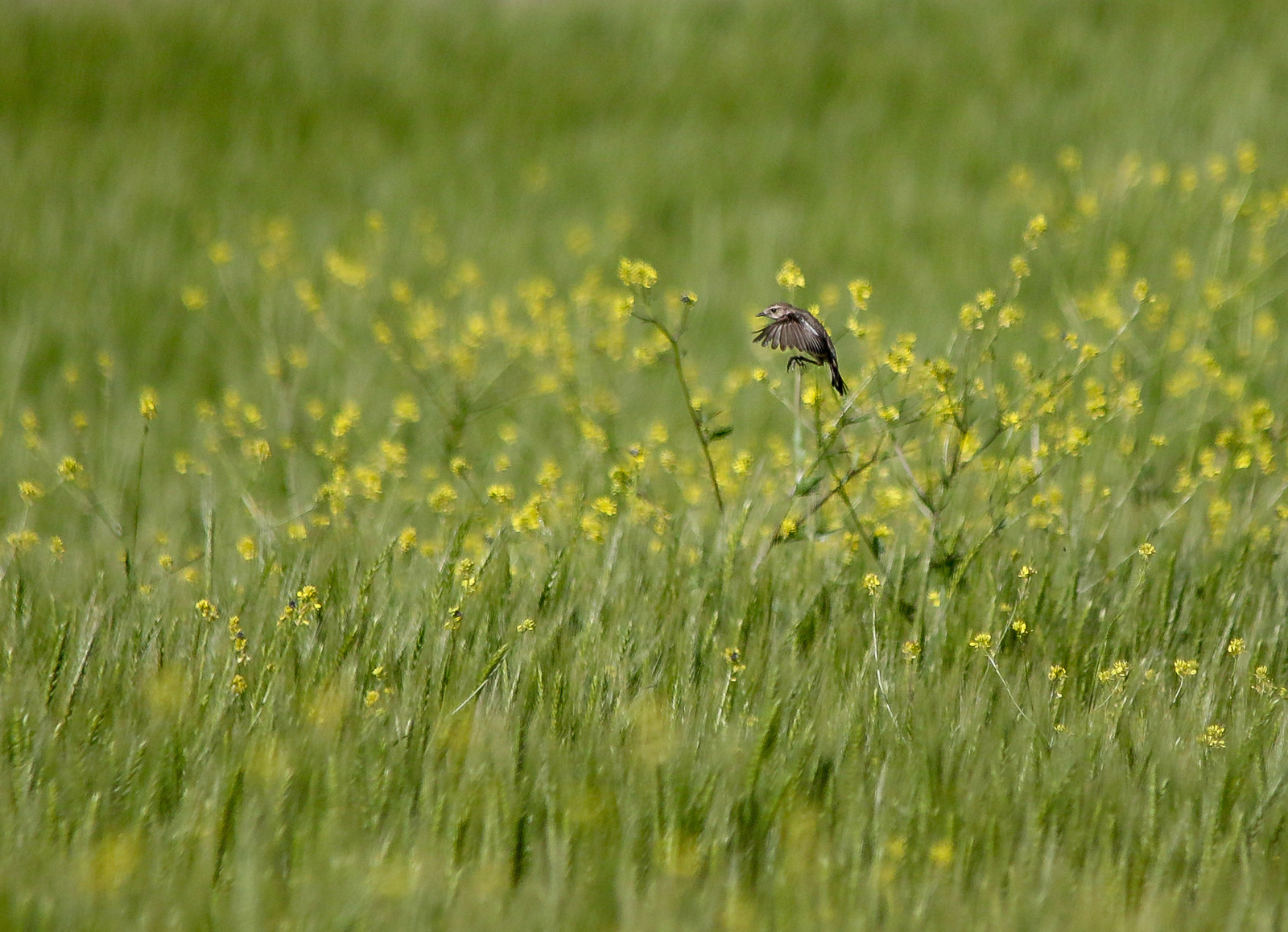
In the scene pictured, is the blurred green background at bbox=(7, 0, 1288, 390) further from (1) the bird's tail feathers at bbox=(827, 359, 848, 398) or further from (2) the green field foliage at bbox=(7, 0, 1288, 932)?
(1) the bird's tail feathers at bbox=(827, 359, 848, 398)

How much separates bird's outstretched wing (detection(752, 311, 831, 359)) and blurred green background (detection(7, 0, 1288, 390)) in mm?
2726

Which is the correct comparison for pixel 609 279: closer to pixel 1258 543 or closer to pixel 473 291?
pixel 473 291

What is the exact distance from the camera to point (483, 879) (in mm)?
1563

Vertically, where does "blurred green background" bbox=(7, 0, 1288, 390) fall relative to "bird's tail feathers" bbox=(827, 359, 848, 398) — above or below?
above

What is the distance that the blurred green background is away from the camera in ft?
17.3

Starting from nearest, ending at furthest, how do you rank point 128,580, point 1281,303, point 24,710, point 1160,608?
1. point 24,710
2. point 128,580
3. point 1160,608
4. point 1281,303

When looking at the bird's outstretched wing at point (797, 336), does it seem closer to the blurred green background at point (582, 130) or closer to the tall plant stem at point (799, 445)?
the tall plant stem at point (799, 445)

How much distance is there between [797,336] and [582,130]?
4.61 m

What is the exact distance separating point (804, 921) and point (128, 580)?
142 cm

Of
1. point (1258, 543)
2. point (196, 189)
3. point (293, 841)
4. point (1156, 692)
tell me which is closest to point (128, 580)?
point (293, 841)

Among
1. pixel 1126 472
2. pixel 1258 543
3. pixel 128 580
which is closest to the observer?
pixel 128 580

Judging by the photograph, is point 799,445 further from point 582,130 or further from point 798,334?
point 582,130

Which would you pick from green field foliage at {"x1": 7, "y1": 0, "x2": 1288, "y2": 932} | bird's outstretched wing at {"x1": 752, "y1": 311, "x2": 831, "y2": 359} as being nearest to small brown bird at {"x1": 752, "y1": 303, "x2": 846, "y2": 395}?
bird's outstretched wing at {"x1": 752, "y1": 311, "x2": 831, "y2": 359}

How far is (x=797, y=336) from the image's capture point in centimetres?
215
